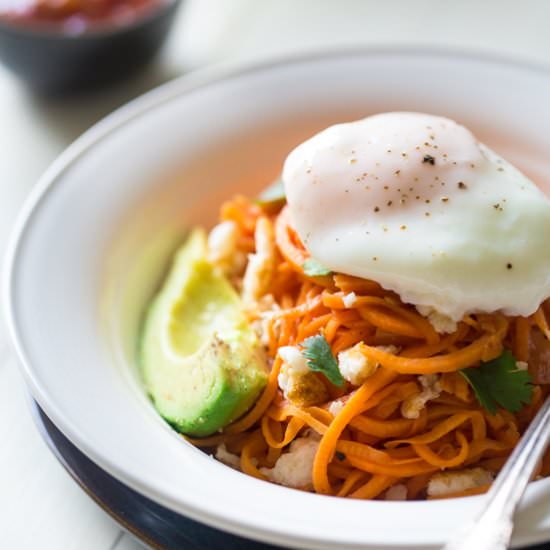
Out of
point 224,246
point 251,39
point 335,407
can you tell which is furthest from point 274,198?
point 251,39

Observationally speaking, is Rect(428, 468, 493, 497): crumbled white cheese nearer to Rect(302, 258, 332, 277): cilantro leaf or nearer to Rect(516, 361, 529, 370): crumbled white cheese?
Rect(516, 361, 529, 370): crumbled white cheese

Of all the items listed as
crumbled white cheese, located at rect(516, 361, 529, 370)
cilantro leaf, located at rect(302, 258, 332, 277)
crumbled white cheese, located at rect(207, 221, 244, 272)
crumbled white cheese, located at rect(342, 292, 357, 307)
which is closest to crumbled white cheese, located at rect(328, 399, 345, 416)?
crumbled white cheese, located at rect(342, 292, 357, 307)

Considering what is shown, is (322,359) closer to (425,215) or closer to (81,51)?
(425,215)

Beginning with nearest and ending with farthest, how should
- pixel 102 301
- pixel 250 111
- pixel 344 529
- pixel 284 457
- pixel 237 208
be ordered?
pixel 344 529 → pixel 284 457 → pixel 102 301 → pixel 237 208 → pixel 250 111

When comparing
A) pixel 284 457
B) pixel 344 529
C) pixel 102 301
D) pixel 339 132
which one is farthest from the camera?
pixel 102 301

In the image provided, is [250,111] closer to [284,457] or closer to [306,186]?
[306,186]

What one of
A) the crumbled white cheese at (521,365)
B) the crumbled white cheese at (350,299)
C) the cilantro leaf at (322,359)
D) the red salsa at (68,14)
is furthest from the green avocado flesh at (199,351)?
the red salsa at (68,14)

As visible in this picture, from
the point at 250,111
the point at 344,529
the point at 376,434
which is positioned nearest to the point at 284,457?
the point at 376,434
